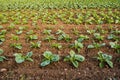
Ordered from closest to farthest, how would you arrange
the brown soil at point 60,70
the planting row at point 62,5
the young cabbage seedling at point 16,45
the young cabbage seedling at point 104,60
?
1. the brown soil at point 60,70
2. the young cabbage seedling at point 104,60
3. the young cabbage seedling at point 16,45
4. the planting row at point 62,5

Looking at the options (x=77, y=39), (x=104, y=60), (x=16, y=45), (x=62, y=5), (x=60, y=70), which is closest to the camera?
(x=60, y=70)

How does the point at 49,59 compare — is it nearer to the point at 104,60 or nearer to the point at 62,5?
the point at 104,60

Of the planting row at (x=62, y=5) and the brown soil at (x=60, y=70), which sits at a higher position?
the brown soil at (x=60, y=70)

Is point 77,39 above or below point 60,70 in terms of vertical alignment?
below

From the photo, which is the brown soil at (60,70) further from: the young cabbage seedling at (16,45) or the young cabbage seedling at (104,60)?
the young cabbage seedling at (16,45)

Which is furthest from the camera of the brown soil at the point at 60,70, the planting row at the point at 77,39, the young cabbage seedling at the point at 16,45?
the young cabbage seedling at the point at 16,45

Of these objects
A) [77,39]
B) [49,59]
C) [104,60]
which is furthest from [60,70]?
[77,39]

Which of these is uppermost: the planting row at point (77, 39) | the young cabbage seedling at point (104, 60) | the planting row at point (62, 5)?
the young cabbage seedling at point (104, 60)

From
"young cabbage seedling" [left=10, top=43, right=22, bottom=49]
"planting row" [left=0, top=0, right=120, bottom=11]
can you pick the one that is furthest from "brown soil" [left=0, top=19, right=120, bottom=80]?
"planting row" [left=0, top=0, right=120, bottom=11]

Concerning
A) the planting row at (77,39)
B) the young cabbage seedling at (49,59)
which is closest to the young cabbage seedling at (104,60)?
the planting row at (77,39)

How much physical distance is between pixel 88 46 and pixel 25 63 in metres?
1.49

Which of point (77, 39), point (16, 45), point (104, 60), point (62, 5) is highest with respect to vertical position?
point (104, 60)

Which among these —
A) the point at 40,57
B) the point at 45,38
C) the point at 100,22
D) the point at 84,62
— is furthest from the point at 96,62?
the point at 100,22

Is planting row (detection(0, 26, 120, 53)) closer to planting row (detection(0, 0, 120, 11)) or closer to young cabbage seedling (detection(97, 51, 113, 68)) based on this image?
young cabbage seedling (detection(97, 51, 113, 68))
